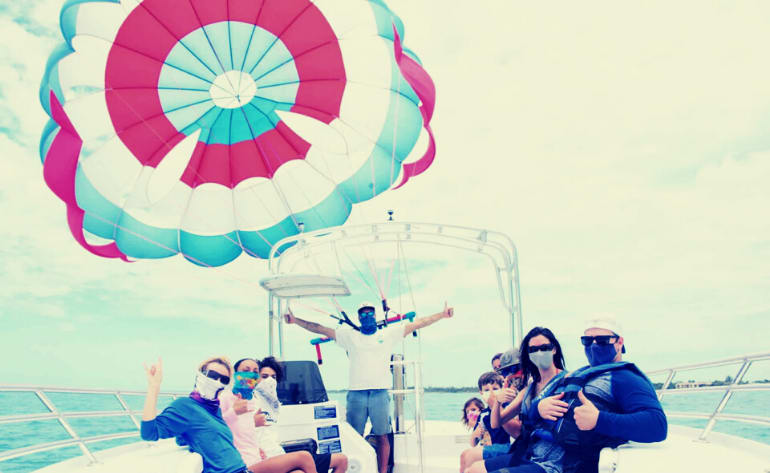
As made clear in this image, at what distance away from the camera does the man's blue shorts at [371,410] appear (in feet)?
16.5

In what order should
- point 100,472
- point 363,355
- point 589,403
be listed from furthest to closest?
1. point 363,355
2. point 100,472
3. point 589,403

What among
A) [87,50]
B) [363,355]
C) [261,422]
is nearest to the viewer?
[261,422]

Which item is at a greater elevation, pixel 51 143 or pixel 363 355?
pixel 51 143

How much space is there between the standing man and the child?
2.66 ft

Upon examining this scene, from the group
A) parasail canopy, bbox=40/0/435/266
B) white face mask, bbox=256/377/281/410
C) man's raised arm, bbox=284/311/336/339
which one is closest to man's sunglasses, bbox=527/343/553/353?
white face mask, bbox=256/377/281/410

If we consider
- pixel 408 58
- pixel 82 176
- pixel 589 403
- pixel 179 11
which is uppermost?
pixel 179 11

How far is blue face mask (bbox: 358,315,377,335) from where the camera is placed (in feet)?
17.1

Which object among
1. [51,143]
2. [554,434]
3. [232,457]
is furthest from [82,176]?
[554,434]

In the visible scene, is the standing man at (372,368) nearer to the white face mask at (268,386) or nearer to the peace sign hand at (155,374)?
the white face mask at (268,386)

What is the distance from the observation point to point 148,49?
7.48 m

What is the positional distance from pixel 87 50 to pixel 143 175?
1738mm

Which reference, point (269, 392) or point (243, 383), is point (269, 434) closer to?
point (269, 392)

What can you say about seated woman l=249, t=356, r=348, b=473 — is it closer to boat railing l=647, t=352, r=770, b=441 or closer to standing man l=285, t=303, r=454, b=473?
standing man l=285, t=303, r=454, b=473

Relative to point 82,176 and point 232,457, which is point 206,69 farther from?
point 232,457
